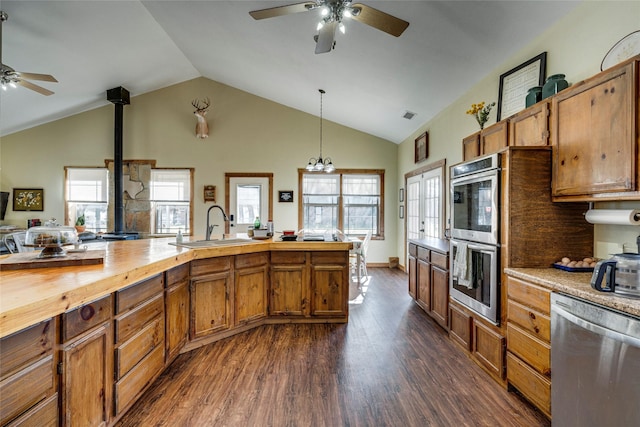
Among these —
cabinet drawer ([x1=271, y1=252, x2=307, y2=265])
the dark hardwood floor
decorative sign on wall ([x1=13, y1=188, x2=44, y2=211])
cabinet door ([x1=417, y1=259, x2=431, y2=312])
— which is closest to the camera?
the dark hardwood floor

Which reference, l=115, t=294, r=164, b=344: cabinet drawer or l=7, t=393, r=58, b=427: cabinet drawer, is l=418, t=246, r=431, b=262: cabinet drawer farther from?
l=7, t=393, r=58, b=427: cabinet drawer

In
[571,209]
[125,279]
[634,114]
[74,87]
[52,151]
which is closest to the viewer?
[634,114]

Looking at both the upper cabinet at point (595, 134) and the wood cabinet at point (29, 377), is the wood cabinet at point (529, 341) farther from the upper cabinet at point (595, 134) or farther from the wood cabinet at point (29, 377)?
the wood cabinet at point (29, 377)

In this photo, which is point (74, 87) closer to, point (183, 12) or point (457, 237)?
point (183, 12)

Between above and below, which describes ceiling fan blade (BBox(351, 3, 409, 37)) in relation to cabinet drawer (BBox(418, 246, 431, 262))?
above

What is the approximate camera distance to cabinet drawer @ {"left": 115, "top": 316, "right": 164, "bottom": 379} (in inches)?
68.4

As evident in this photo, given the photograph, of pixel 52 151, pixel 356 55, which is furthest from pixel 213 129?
pixel 356 55

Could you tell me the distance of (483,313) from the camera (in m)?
2.36

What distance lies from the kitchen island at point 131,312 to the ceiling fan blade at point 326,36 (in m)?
1.88

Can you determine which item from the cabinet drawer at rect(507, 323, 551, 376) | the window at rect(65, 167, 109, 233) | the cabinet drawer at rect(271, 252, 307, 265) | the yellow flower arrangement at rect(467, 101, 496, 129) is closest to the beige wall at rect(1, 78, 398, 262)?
the window at rect(65, 167, 109, 233)

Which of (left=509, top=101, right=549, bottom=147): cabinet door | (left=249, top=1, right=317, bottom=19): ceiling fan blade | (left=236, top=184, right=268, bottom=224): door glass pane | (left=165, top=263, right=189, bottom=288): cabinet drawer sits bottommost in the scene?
(left=165, top=263, right=189, bottom=288): cabinet drawer

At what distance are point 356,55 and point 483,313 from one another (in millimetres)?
3146

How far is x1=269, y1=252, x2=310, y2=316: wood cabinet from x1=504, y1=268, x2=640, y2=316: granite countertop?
1.94 m

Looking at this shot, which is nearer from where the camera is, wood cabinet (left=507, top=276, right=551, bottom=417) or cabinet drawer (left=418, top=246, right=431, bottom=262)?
wood cabinet (left=507, top=276, right=551, bottom=417)
